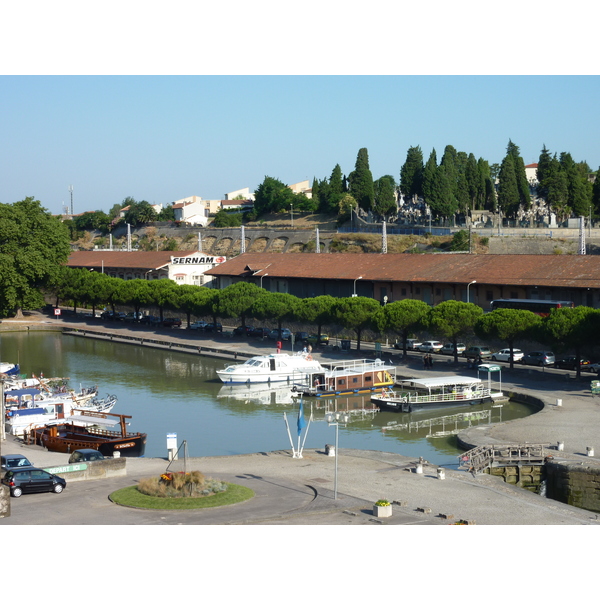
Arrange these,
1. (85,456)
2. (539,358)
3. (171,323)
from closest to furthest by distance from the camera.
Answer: (85,456)
(539,358)
(171,323)

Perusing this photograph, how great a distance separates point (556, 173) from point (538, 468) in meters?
68.0

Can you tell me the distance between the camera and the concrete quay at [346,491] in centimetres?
2212

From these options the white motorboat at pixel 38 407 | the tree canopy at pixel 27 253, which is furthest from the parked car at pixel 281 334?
the tree canopy at pixel 27 253

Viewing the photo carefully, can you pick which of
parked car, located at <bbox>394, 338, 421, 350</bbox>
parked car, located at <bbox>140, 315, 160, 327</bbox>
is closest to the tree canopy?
parked car, located at <bbox>140, 315, 160, 327</bbox>

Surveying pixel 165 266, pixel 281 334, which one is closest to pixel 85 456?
pixel 281 334

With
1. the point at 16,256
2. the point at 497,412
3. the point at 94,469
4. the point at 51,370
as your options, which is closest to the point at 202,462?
the point at 94,469

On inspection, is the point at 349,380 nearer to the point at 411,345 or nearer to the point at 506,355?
the point at 506,355

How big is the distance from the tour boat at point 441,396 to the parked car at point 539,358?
5.89 metres

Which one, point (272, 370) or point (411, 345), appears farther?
point (411, 345)

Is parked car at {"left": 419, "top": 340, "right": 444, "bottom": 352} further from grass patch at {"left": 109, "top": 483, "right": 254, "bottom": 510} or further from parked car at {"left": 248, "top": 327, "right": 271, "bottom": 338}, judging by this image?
grass patch at {"left": 109, "top": 483, "right": 254, "bottom": 510}

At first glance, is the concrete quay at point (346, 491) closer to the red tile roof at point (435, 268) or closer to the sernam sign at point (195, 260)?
the red tile roof at point (435, 268)

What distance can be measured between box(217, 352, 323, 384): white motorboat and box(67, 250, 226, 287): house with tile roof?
33807 millimetres

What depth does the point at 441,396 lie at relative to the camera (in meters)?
42.8

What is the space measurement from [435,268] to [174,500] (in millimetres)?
44308
